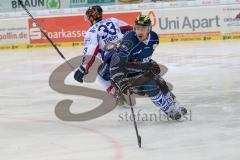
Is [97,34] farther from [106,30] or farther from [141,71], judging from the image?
[141,71]

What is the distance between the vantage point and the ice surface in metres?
5.32

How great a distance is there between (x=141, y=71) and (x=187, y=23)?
473 inches

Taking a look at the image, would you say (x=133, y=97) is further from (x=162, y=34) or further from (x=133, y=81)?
(x=162, y=34)

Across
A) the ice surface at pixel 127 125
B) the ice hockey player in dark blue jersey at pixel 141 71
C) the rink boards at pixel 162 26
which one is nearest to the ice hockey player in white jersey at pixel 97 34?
the ice hockey player in dark blue jersey at pixel 141 71

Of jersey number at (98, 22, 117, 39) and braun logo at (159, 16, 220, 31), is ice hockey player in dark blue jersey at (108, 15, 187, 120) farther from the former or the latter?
braun logo at (159, 16, 220, 31)

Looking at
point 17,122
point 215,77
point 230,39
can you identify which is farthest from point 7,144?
point 230,39

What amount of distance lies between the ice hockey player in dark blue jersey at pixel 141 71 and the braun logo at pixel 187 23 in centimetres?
1173

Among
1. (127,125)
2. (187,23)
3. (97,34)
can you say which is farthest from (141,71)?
(187,23)

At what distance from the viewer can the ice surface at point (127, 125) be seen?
17.5 ft

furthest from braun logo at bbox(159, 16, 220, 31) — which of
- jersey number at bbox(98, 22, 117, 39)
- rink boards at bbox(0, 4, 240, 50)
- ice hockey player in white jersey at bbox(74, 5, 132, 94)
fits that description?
jersey number at bbox(98, 22, 117, 39)

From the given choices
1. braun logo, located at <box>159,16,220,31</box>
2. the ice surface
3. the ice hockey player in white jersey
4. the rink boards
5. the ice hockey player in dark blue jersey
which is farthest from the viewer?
braun logo, located at <box>159,16,220,31</box>

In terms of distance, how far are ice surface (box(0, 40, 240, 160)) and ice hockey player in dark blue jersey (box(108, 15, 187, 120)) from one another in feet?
0.84

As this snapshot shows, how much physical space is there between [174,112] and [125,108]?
1.34 metres

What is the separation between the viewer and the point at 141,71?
677 centimetres
